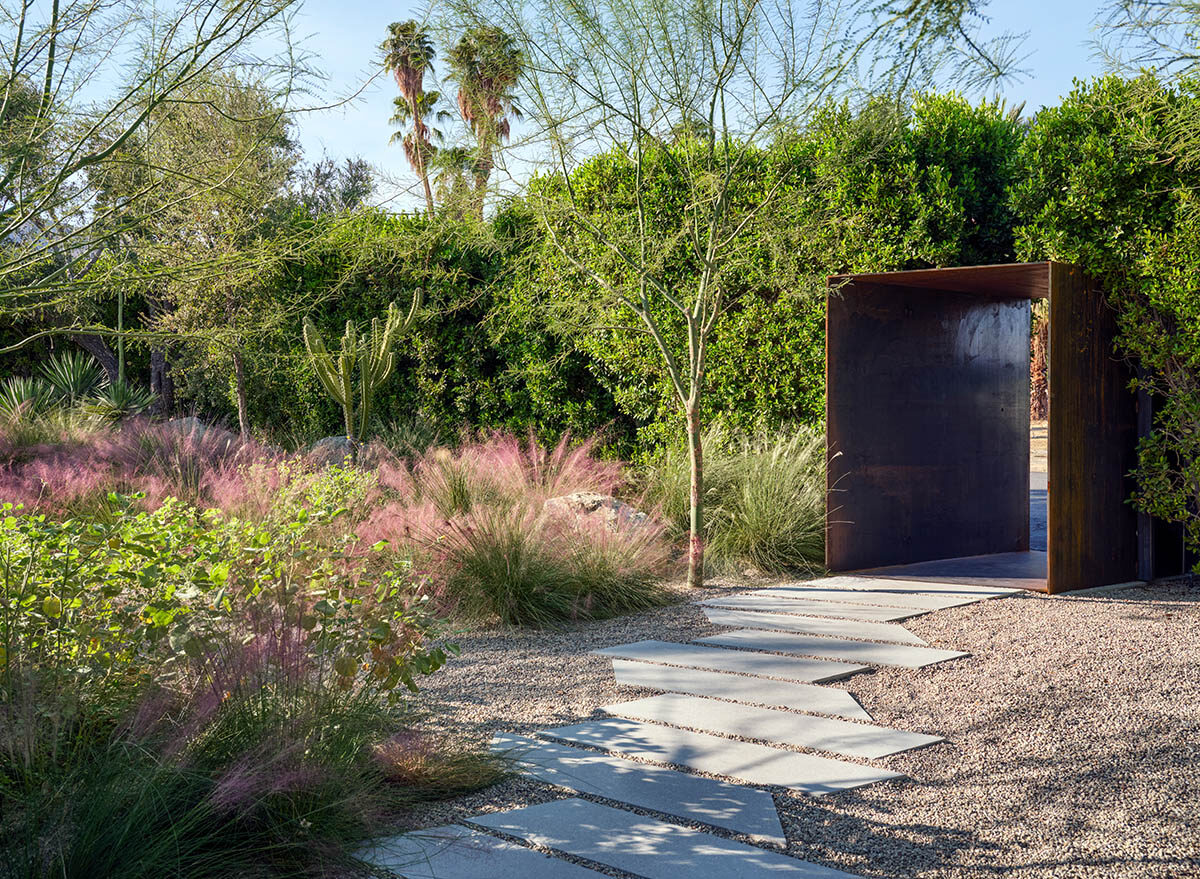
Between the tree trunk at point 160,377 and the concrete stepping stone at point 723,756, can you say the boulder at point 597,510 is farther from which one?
the tree trunk at point 160,377

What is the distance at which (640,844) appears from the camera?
2752mm

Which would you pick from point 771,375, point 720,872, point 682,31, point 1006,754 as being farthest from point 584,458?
point 720,872

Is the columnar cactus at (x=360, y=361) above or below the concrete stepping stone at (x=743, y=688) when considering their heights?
above

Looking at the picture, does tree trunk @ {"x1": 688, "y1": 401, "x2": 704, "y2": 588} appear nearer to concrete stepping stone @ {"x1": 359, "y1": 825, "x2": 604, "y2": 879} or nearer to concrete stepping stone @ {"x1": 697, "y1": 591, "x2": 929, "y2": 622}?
concrete stepping stone @ {"x1": 697, "y1": 591, "x2": 929, "y2": 622}

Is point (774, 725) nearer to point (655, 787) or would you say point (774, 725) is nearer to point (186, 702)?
point (655, 787)

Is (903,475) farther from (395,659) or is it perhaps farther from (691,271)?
(395,659)

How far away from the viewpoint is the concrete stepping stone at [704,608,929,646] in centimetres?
534

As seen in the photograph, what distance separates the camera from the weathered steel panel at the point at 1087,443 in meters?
6.36

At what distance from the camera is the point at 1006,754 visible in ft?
11.4

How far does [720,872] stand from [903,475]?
5.44 meters

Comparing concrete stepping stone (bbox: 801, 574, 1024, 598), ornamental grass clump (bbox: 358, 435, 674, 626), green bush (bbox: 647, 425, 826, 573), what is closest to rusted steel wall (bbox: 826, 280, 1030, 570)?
concrete stepping stone (bbox: 801, 574, 1024, 598)

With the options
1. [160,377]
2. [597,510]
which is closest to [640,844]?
[597,510]

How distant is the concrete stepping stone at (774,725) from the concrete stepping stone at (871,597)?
237cm

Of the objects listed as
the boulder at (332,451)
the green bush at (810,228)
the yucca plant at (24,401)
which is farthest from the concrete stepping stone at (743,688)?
the yucca plant at (24,401)
